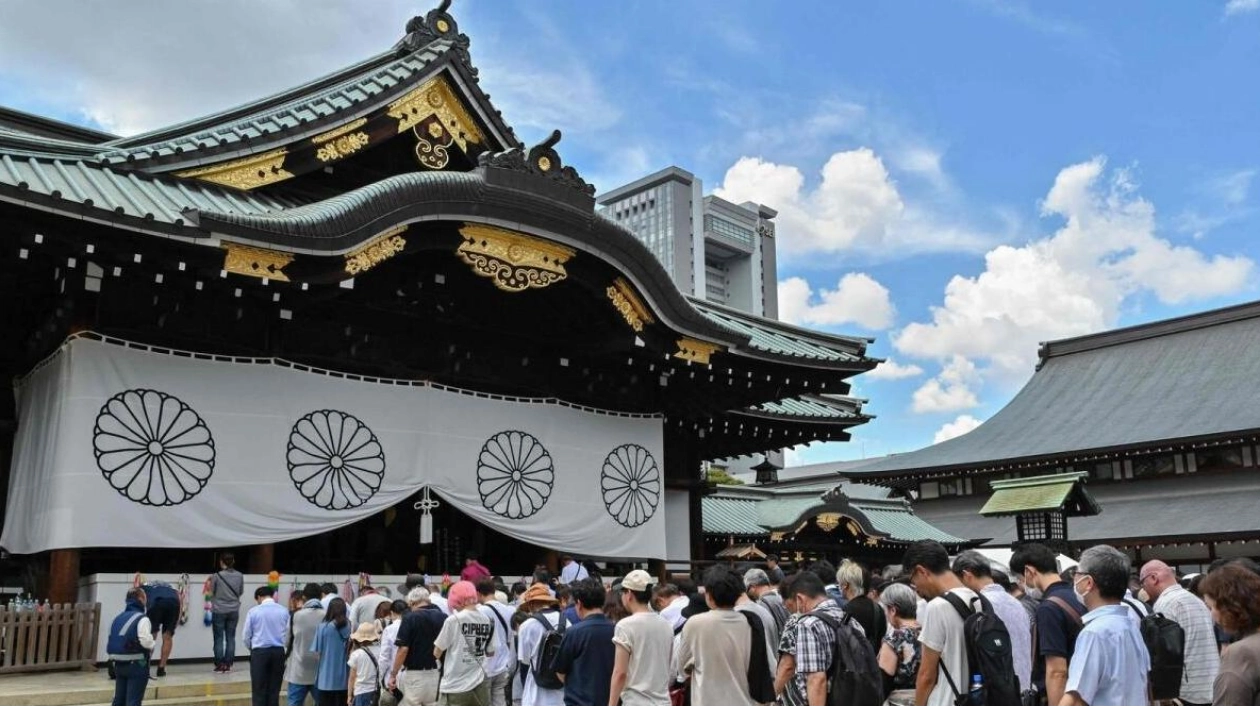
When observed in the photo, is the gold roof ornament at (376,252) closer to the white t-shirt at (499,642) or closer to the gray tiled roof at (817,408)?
the white t-shirt at (499,642)

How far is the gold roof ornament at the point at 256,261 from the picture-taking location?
10047mm

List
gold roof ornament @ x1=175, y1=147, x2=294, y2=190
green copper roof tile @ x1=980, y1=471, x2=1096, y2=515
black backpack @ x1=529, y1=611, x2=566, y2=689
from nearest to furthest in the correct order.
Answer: black backpack @ x1=529, y1=611, x2=566, y2=689 → gold roof ornament @ x1=175, y1=147, x2=294, y2=190 → green copper roof tile @ x1=980, y1=471, x2=1096, y2=515

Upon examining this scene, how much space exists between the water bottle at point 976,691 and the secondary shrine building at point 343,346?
766cm

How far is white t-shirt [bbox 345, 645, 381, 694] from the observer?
8211mm

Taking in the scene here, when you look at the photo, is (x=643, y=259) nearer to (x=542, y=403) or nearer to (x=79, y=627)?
(x=542, y=403)

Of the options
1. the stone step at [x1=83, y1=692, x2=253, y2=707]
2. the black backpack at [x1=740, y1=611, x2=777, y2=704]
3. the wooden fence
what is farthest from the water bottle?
the wooden fence

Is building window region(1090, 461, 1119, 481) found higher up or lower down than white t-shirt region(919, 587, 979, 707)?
higher up

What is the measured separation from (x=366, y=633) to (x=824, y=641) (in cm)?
447

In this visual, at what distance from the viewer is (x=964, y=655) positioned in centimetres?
507

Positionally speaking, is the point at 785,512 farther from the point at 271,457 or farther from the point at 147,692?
the point at 147,692

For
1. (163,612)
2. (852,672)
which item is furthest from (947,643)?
(163,612)

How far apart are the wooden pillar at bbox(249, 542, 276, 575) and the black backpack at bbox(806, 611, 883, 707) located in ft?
26.0

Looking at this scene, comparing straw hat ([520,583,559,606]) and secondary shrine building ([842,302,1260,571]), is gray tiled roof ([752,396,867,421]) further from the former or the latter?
straw hat ([520,583,559,606])

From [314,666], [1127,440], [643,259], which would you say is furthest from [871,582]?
[1127,440]
